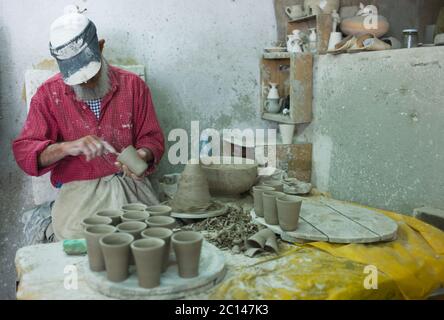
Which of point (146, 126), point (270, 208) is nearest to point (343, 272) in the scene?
point (270, 208)

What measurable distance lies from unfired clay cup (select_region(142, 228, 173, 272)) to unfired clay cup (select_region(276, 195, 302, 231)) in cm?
57

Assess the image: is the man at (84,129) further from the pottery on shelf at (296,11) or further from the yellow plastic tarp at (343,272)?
the pottery on shelf at (296,11)

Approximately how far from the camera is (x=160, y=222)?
1697 millimetres

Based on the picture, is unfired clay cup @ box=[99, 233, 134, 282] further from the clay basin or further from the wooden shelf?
the wooden shelf

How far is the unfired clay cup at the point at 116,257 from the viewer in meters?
1.41

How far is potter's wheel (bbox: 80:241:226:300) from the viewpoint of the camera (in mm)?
1404

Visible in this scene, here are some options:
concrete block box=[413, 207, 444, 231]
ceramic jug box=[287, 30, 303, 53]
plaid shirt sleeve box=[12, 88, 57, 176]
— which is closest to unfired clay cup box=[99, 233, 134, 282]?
plaid shirt sleeve box=[12, 88, 57, 176]

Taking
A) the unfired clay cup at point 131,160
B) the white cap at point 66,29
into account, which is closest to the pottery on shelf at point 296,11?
the white cap at point 66,29

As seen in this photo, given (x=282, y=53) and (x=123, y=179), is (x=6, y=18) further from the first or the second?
(x=282, y=53)

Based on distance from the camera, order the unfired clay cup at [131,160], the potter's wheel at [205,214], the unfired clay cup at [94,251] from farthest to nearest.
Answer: the potter's wheel at [205,214]
the unfired clay cup at [131,160]
the unfired clay cup at [94,251]

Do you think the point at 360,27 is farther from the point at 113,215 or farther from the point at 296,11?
the point at 113,215

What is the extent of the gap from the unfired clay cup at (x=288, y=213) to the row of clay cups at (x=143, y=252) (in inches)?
20.2

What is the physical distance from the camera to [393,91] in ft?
8.27

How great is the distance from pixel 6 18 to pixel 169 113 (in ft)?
4.12
